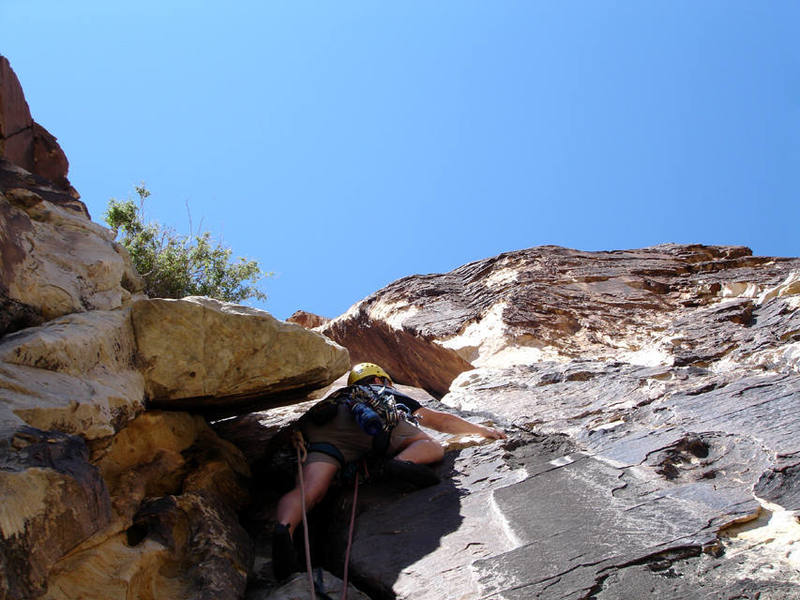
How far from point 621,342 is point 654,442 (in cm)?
327

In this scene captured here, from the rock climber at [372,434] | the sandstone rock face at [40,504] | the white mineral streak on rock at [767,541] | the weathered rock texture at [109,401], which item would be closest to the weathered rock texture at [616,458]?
the white mineral streak on rock at [767,541]

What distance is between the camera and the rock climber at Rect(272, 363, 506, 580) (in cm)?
436

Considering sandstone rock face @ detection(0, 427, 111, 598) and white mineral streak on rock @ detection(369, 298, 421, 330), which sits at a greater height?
white mineral streak on rock @ detection(369, 298, 421, 330)

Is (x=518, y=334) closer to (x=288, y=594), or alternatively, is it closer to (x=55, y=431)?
(x=288, y=594)

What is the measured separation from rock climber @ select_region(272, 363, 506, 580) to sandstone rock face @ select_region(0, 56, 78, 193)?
2.62 meters

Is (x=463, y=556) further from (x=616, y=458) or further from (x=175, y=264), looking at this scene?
(x=175, y=264)

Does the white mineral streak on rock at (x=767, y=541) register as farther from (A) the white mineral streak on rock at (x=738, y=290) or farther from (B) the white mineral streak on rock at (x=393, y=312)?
(B) the white mineral streak on rock at (x=393, y=312)

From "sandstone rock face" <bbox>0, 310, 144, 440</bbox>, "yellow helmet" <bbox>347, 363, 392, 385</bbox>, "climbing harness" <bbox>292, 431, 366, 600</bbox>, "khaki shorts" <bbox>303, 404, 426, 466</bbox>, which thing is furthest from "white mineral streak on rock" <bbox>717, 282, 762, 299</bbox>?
"sandstone rock face" <bbox>0, 310, 144, 440</bbox>

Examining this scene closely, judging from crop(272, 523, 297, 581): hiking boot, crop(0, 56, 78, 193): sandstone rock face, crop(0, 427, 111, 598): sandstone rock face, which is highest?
crop(0, 56, 78, 193): sandstone rock face

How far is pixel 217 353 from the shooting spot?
4422 millimetres

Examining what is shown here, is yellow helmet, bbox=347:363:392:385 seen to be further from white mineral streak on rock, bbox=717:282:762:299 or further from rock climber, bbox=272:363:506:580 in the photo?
white mineral streak on rock, bbox=717:282:762:299

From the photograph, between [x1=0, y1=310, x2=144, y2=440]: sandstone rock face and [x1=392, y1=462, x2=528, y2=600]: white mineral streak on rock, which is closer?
[x1=0, y1=310, x2=144, y2=440]: sandstone rock face

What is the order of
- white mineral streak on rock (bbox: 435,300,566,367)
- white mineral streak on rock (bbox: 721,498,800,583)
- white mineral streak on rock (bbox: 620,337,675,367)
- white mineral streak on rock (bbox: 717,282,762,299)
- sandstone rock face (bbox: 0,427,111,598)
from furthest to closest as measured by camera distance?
white mineral streak on rock (bbox: 717,282,762,299) → white mineral streak on rock (bbox: 435,300,566,367) → white mineral streak on rock (bbox: 620,337,675,367) → white mineral streak on rock (bbox: 721,498,800,583) → sandstone rock face (bbox: 0,427,111,598)

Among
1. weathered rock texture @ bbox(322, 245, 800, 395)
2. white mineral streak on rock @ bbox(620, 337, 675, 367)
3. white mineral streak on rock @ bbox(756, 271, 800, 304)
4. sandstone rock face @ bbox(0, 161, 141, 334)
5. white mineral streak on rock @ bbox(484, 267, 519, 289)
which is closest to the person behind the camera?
sandstone rock face @ bbox(0, 161, 141, 334)
